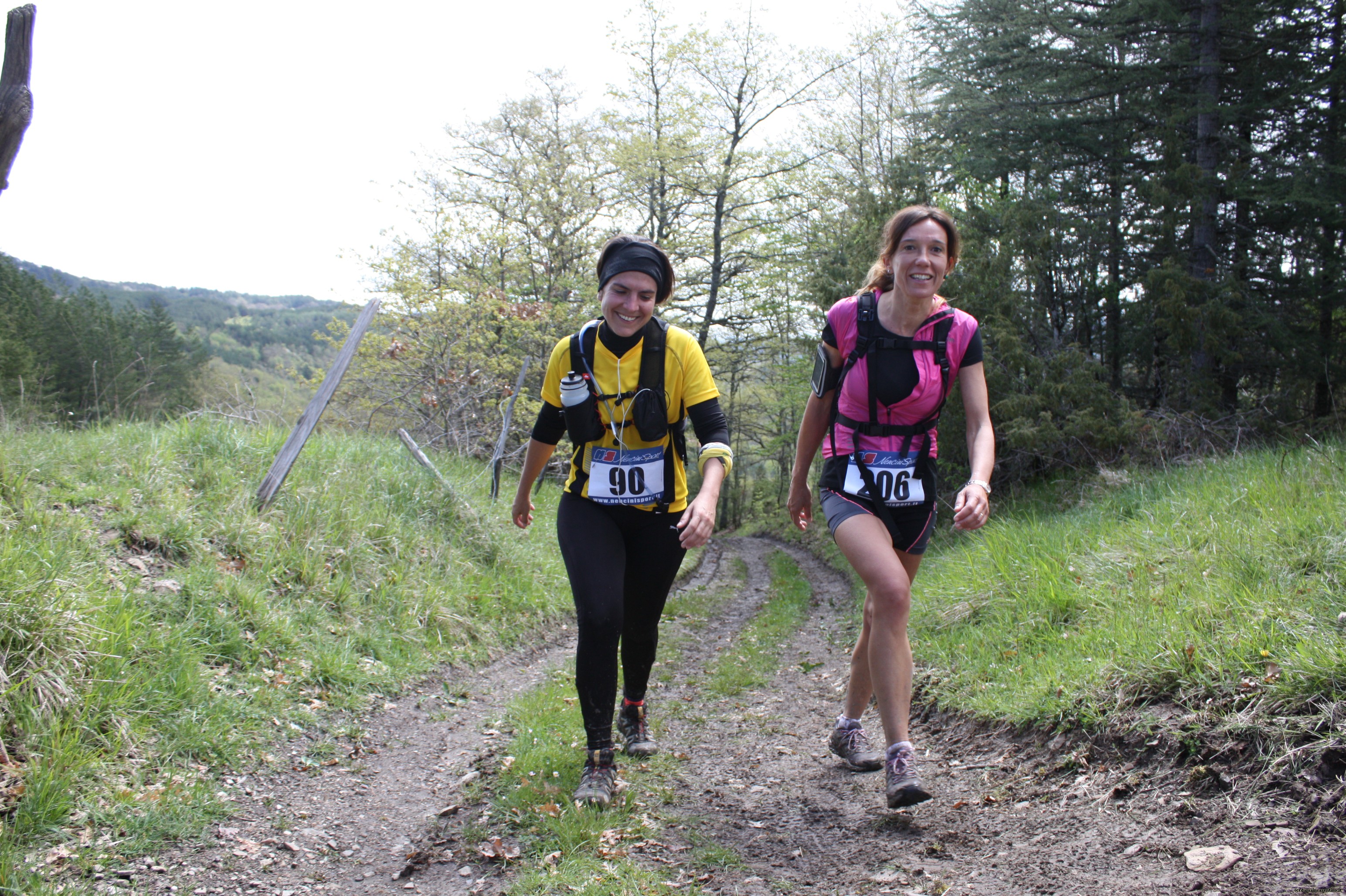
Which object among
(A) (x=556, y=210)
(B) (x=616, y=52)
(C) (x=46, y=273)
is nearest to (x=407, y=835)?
(A) (x=556, y=210)

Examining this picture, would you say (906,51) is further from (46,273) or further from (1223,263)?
(46,273)

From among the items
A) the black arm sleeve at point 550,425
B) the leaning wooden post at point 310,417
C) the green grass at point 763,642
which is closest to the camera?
the black arm sleeve at point 550,425

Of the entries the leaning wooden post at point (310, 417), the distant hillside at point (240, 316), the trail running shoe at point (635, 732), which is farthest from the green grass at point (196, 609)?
the distant hillside at point (240, 316)

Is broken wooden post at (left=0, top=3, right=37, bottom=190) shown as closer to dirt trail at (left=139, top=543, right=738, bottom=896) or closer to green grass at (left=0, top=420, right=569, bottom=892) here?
green grass at (left=0, top=420, right=569, bottom=892)

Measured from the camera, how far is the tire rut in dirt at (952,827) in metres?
2.40

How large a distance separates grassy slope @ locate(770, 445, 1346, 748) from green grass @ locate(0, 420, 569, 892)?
3.87 m

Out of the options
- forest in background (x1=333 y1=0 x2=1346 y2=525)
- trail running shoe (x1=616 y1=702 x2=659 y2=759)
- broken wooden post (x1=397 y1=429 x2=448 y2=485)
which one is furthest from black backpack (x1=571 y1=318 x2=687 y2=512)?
forest in background (x1=333 y1=0 x2=1346 y2=525)

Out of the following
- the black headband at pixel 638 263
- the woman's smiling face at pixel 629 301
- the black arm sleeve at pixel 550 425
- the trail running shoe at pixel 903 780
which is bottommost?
the trail running shoe at pixel 903 780

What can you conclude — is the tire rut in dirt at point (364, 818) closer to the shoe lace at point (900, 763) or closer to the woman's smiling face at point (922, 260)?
the shoe lace at point (900, 763)

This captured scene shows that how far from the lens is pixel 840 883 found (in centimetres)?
261

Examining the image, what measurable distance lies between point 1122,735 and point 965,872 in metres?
1.14

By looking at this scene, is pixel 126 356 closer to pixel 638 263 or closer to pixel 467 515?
pixel 467 515

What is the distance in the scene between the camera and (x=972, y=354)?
3361 millimetres

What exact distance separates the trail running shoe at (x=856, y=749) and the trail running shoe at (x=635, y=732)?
3.14ft
